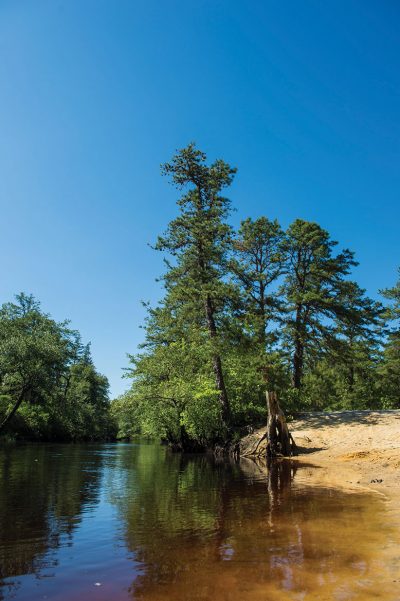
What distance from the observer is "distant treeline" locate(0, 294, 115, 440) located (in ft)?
125

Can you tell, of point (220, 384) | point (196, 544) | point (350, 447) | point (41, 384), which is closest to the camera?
point (196, 544)

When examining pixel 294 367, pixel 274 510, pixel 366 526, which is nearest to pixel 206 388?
pixel 294 367

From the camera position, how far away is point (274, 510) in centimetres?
983

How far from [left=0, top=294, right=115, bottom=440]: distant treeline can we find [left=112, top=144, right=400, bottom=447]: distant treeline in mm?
9408

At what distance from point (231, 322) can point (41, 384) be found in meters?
20.0

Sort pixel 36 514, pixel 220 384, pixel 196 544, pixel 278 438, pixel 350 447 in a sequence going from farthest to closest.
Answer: pixel 220 384 < pixel 278 438 < pixel 350 447 < pixel 36 514 < pixel 196 544

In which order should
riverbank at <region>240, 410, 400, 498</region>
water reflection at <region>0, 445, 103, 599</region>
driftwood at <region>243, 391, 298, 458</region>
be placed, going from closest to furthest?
1. water reflection at <region>0, 445, 103, 599</region>
2. riverbank at <region>240, 410, 400, 498</region>
3. driftwood at <region>243, 391, 298, 458</region>

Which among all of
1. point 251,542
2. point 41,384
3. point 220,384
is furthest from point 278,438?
point 41,384

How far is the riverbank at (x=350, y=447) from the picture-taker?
14736 mm

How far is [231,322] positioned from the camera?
30750mm

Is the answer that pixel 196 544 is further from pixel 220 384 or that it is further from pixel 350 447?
pixel 220 384

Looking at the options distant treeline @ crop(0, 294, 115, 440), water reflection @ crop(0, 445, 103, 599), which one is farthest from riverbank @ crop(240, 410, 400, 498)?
distant treeline @ crop(0, 294, 115, 440)

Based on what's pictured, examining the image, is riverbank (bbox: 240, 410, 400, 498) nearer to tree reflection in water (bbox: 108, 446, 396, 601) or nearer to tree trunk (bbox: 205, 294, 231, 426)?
tree trunk (bbox: 205, 294, 231, 426)

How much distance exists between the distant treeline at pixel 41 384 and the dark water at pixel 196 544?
26.9 metres
